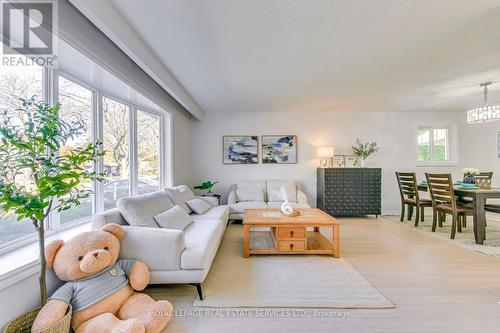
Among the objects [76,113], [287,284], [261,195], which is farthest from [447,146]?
[76,113]

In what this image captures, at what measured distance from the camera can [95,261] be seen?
154 cm

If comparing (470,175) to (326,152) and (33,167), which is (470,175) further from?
(33,167)

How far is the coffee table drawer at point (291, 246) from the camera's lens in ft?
9.25

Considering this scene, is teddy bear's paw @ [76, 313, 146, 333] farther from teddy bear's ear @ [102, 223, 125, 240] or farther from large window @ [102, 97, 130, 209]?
large window @ [102, 97, 130, 209]

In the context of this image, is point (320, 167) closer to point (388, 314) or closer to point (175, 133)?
point (175, 133)

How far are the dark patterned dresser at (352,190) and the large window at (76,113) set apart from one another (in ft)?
13.1

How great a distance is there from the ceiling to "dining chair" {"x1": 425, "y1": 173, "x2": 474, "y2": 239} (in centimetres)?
146

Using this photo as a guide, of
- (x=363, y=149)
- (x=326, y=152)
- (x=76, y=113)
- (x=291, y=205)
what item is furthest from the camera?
(x=363, y=149)

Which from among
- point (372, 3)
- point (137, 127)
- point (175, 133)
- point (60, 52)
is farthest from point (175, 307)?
point (175, 133)

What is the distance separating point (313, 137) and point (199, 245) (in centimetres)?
397

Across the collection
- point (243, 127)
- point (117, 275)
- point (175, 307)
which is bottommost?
point (175, 307)

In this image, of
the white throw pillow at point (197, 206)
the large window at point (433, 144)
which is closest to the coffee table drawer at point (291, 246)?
the white throw pillow at point (197, 206)

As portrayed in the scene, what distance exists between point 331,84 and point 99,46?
293 centimetres

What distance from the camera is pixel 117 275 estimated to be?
1.70m
